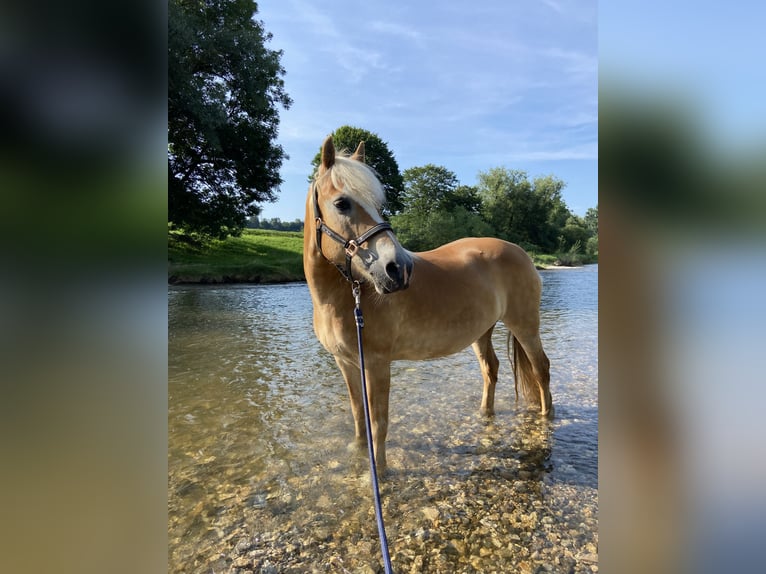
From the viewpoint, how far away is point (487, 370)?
4.35m

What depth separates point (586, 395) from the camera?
4855mm

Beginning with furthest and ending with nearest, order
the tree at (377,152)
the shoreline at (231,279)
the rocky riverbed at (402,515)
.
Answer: the tree at (377,152), the shoreline at (231,279), the rocky riverbed at (402,515)

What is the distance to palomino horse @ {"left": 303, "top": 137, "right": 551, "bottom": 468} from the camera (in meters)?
2.43

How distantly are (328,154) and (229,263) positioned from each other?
63.0ft

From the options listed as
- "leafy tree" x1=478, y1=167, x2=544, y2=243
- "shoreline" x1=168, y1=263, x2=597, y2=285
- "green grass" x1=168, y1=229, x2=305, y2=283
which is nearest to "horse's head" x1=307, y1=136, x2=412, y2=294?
"green grass" x1=168, y1=229, x2=305, y2=283

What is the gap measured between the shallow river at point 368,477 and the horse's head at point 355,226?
5.28 feet

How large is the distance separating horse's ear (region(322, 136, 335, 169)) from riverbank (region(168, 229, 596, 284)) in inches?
567

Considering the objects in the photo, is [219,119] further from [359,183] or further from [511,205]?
[511,205]

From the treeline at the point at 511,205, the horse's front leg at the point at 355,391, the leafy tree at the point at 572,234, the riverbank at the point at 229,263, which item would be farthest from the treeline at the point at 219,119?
the leafy tree at the point at 572,234

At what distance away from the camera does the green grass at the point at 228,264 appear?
698 inches

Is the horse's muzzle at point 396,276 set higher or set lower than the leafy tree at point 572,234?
lower

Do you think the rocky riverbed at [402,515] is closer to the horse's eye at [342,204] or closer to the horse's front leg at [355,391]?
the horse's front leg at [355,391]
